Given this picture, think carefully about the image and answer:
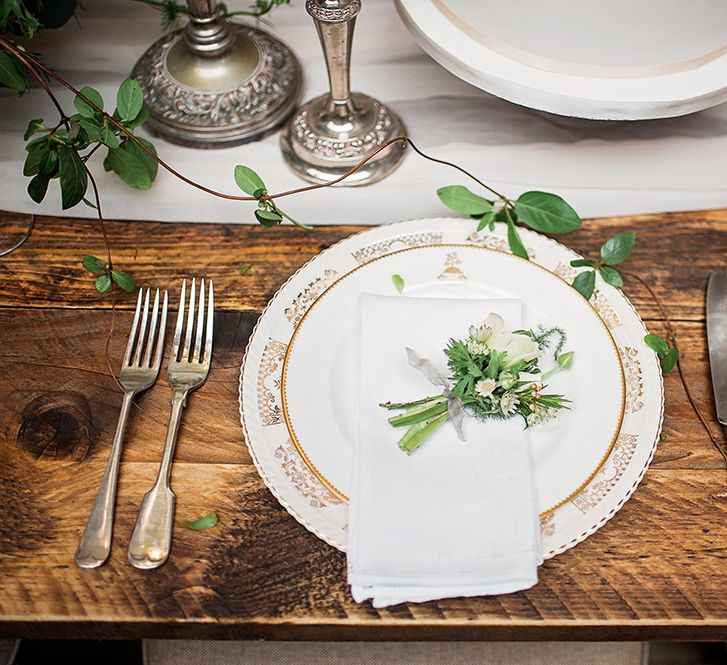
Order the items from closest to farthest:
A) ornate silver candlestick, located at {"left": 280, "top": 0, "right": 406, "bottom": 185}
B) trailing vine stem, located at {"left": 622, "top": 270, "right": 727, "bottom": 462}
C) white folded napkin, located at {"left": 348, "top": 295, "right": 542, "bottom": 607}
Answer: white folded napkin, located at {"left": 348, "top": 295, "right": 542, "bottom": 607}
trailing vine stem, located at {"left": 622, "top": 270, "right": 727, "bottom": 462}
ornate silver candlestick, located at {"left": 280, "top": 0, "right": 406, "bottom": 185}

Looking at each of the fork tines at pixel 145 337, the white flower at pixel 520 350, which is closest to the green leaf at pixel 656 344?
the white flower at pixel 520 350

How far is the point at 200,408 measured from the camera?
2.34 feet

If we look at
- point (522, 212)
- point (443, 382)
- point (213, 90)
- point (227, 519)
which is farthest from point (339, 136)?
point (227, 519)

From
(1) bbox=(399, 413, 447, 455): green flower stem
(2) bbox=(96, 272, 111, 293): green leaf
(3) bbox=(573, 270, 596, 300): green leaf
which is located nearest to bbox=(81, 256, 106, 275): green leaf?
(2) bbox=(96, 272, 111, 293): green leaf

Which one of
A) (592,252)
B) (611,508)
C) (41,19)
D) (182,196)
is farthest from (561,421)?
(41,19)

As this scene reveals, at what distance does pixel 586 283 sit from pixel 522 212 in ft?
0.29

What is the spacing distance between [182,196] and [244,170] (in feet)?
0.55

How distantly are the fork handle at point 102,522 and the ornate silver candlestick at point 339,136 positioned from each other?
389 mm

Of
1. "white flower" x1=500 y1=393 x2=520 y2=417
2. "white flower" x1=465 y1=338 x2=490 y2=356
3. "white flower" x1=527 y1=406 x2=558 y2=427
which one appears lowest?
"white flower" x1=527 y1=406 x2=558 y2=427

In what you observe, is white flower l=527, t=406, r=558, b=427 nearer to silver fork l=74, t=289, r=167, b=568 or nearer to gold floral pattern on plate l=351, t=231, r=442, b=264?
gold floral pattern on plate l=351, t=231, r=442, b=264

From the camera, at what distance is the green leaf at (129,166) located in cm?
86

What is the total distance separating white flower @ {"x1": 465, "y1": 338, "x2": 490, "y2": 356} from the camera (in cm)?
67

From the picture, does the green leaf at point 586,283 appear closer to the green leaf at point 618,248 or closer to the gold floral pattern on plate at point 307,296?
the green leaf at point 618,248

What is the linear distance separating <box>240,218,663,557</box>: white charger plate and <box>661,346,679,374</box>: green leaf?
0.08 ft
